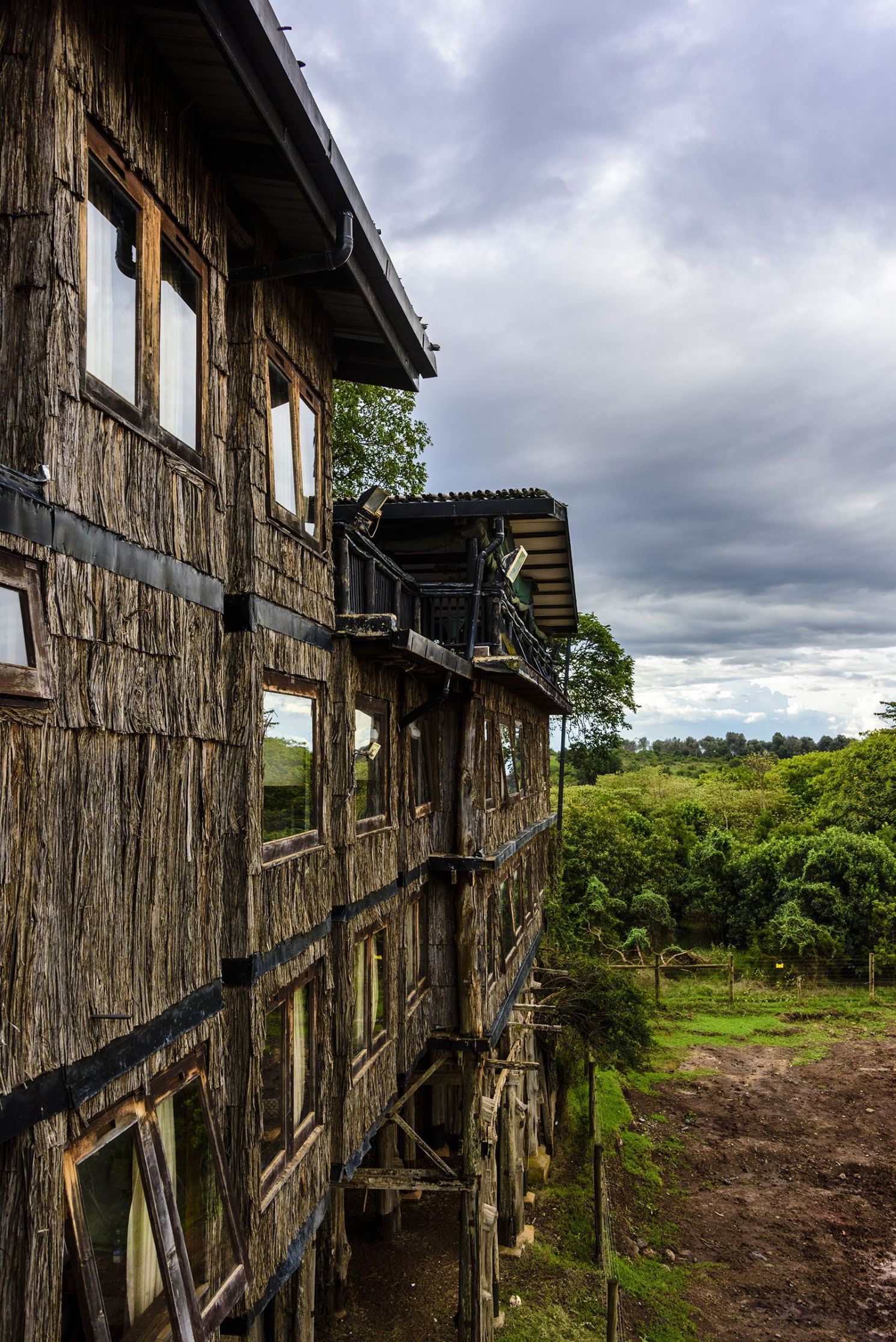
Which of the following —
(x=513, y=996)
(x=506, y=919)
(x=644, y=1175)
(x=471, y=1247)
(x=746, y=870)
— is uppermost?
(x=506, y=919)

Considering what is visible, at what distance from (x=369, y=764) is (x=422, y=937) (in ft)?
12.3

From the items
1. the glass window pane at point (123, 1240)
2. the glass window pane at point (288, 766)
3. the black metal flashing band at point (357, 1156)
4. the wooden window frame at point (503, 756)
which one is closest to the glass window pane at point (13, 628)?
the glass window pane at point (123, 1240)

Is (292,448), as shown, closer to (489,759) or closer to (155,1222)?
(155,1222)

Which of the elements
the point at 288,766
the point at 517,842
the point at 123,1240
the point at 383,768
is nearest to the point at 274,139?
the point at 288,766

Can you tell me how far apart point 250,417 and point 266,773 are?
2.67 m

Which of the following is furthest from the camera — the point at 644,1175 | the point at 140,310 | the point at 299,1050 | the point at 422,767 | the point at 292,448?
the point at 644,1175

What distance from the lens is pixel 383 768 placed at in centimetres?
1023

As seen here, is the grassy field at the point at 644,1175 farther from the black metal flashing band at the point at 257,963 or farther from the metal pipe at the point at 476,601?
the metal pipe at the point at 476,601

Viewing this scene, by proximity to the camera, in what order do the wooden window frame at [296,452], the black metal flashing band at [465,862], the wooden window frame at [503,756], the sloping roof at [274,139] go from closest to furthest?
the sloping roof at [274,139], the wooden window frame at [296,452], the black metal flashing band at [465,862], the wooden window frame at [503,756]

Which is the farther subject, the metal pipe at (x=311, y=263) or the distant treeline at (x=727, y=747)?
the distant treeline at (x=727, y=747)

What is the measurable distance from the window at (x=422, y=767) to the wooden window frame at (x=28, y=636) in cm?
777

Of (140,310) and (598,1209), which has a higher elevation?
(140,310)

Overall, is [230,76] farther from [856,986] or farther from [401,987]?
[856,986]

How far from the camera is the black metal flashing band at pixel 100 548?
376 cm
